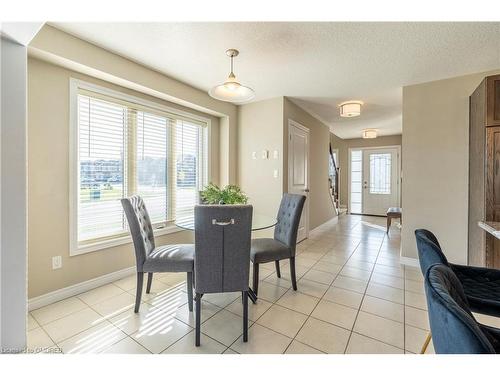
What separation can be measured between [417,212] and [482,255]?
0.84 meters

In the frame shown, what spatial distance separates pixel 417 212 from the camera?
311 centimetres

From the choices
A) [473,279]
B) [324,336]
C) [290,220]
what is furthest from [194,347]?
[473,279]

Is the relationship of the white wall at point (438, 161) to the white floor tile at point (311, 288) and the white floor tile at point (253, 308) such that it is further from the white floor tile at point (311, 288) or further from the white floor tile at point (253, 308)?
the white floor tile at point (253, 308)

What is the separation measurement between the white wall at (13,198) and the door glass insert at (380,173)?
7.60 meters

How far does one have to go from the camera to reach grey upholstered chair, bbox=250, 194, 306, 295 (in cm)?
228

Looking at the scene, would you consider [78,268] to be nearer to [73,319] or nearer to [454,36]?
[73,319]

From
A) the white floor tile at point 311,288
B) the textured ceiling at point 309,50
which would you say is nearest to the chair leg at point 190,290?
the white floor tile at point 311,288

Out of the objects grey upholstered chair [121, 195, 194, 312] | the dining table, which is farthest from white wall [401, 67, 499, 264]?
grey upholstered chair [121, 195, 194, 312]

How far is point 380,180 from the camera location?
22.7ft

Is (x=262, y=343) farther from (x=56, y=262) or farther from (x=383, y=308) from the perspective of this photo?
(x=56, y=262)

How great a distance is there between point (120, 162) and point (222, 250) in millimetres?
1856
